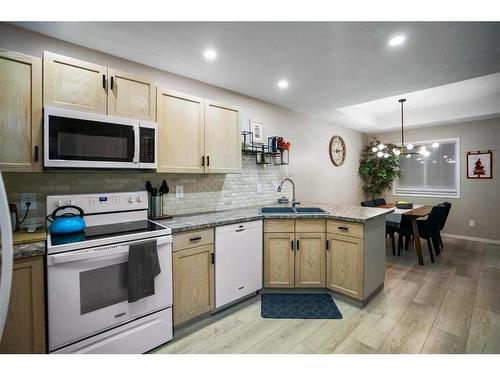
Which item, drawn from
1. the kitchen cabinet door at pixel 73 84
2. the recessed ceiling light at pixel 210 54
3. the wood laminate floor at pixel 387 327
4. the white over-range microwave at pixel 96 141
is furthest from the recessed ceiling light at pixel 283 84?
the wood laminate floor at pixel 387 327

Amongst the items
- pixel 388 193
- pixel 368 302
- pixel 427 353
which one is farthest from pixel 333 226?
pixel 388 193

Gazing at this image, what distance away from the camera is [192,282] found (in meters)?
2.07

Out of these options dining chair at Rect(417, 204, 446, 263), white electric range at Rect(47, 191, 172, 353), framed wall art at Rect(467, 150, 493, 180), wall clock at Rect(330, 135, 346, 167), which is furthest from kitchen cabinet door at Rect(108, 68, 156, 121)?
framed wall art at Rect(467, 150, 493, 180)

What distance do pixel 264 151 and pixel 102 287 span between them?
2431 mm

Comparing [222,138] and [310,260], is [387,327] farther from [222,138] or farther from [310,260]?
[222,138]

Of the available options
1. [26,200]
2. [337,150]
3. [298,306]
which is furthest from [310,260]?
[337,150]

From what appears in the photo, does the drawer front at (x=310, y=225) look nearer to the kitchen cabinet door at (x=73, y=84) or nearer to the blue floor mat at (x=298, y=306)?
the blue floor mat at (x=298, y=306)

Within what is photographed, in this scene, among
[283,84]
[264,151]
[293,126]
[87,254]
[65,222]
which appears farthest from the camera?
[293,126]

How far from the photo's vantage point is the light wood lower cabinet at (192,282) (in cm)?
198

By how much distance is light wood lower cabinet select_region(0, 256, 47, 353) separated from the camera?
133 centimetres

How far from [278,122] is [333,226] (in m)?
1.88

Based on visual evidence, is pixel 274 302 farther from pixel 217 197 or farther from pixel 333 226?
pixel 217 197

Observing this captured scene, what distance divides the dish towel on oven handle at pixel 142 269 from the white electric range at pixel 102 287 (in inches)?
1.6

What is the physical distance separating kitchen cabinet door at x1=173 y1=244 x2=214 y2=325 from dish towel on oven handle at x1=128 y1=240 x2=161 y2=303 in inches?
8.8
